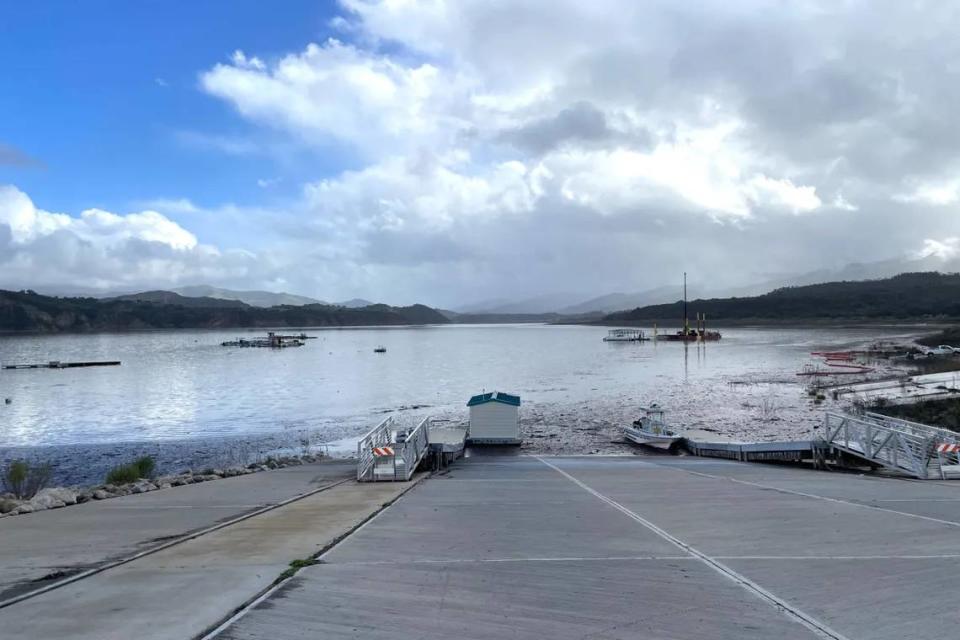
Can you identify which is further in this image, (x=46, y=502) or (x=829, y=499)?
(x=46, y=502)

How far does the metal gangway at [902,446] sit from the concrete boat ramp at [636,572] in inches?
184

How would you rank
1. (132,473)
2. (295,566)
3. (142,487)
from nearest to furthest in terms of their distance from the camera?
(295,566)
(142,487)
(132,473)

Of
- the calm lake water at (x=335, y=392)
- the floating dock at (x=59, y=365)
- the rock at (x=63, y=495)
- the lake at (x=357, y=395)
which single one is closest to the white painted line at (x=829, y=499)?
the lake at (x=357, y=395)

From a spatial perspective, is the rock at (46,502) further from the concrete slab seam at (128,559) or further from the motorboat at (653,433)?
the motorboat at (653,433)

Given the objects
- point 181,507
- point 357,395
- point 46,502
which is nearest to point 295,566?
point 181,507

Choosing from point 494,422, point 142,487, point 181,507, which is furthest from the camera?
point 494,422

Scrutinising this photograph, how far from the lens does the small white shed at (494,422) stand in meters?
28.7

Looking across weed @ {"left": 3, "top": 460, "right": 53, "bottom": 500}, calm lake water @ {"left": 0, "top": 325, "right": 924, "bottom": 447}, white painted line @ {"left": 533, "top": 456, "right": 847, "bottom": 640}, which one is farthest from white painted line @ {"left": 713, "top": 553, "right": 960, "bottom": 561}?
calm lake water @ {"left": 0, "top": 325, "right": 924, "bottom": 447}

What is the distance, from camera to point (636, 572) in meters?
6.90

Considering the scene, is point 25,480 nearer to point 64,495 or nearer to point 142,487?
point 142,487

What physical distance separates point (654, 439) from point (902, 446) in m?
11.1

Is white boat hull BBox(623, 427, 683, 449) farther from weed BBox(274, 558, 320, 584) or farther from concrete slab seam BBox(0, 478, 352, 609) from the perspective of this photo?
weed BBox(274, 558, 320, 584)

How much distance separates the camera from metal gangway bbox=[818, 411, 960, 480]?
15.9 meters

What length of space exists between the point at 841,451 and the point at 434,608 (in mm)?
19406
